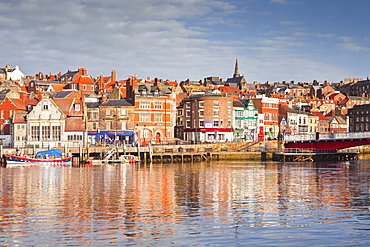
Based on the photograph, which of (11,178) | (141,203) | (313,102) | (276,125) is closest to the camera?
(141,203)

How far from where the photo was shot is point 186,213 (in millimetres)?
32312

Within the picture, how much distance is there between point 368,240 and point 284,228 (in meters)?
4.49

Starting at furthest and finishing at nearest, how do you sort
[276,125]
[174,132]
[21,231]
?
1. [276,125]
2. [174,132]
3. [21,231]

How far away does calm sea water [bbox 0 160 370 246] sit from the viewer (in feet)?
82.0

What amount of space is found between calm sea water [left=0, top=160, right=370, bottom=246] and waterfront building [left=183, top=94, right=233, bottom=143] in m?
62.5

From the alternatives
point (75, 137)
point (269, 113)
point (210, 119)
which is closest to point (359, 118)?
point (269, 113)

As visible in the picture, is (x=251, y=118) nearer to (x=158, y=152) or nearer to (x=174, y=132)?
(x=174, y=132)

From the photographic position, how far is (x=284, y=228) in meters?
27.4

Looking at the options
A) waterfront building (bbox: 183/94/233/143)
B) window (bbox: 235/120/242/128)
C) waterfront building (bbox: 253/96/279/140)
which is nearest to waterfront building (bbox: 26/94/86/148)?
waterfront building (bbox: 183/94/233/143)

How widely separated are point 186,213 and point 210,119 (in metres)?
84.6

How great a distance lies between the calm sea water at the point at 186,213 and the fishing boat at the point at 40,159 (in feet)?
103

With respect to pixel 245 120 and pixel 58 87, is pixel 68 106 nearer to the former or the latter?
pixel 245 120

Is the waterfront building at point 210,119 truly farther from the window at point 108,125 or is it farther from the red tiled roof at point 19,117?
the red tiled roof at point 19,117

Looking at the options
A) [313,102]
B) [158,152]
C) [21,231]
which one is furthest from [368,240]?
[313,102]
